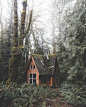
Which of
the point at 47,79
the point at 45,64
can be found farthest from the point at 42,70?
the point at 47,79

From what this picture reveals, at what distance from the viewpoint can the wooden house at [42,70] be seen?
10.1 m

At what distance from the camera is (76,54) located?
32.7 ft

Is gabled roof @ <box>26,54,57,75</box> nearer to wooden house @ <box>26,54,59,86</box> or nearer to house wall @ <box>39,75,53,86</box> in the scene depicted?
wooden house @ <box>26,54,59,86</box>

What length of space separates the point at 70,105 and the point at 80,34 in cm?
633

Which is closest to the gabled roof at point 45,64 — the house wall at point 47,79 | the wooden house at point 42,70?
the wooden house at point 42,70

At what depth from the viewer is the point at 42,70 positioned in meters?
10.1

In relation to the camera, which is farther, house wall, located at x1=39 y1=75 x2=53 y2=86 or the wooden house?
house wall, located at x1=39 y1=75 x2=53 y2=86

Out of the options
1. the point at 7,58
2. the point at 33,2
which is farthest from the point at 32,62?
the point at 33,2

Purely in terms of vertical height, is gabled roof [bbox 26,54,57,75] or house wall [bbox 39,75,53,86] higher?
gabled roof [bbox 26,54,57,75]

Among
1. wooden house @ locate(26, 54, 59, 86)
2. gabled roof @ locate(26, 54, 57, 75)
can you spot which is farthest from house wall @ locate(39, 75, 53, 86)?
gabled roof @ locate(26, 54, 57, 75)

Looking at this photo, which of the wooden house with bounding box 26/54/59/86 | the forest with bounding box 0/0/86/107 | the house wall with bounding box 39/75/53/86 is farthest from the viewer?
the house wall with bounding box 39/75/53/86

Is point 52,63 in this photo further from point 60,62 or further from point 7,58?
point 7,58

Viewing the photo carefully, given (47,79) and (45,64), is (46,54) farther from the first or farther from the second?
(47,79)

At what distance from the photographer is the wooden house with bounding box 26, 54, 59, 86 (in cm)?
1009
